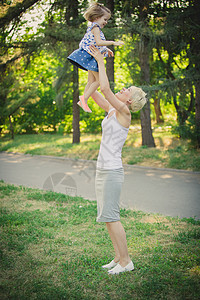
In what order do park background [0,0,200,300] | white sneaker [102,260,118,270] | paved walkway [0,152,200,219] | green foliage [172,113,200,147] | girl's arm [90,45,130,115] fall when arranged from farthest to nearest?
green foliage [172,113,200,147] < paved walkway [0,152,200,219] < white sneaker [102,260,118,270] < park background [0,0,200,300] < girl's arm [90,45,130,115]

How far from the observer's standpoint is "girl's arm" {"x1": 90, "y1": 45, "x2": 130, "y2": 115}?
10.6 ft

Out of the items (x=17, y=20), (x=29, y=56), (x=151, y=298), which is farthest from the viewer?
(x=29, y=56)

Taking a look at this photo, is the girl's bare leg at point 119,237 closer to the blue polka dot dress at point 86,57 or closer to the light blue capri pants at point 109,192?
the light blue capri pants at point 109,192

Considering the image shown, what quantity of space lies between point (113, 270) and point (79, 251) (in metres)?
0.86

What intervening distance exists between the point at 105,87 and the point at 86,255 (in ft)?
7.63

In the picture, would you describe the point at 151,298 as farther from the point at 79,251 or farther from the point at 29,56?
the point at 29,56

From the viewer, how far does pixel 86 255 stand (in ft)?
13.7

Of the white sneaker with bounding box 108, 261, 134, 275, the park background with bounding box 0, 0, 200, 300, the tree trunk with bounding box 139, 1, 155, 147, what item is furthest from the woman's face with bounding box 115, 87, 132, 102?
the tree trunk with bounding box 139, 1, 155, 147

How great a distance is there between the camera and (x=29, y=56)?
1379cm

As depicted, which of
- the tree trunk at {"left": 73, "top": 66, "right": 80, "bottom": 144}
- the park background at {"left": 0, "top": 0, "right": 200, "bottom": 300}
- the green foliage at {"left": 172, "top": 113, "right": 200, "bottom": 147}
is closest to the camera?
Result: the park background at {"left": 0, "top": 0, "right": 200, "bottom": 300}

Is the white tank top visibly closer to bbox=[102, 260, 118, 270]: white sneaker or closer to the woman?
the woman

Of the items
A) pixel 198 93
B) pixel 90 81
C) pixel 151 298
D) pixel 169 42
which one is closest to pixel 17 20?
pixel 169 42

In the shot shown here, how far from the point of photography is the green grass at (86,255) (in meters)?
3.26

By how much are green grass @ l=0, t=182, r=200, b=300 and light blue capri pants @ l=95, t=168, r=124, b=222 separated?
0.75 meters
